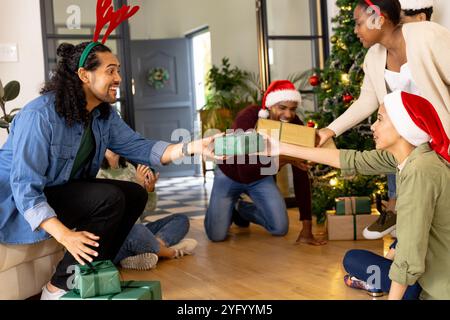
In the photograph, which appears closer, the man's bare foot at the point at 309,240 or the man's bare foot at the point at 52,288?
the man's bare foot at the point at 52,288

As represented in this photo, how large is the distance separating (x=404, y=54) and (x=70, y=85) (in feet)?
4.72

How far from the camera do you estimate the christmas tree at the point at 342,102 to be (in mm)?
4367

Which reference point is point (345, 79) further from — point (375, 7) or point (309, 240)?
point (375, 7)

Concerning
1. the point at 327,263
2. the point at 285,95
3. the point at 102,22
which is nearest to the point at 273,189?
the point at 285,95

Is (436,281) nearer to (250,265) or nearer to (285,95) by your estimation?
(250,265)

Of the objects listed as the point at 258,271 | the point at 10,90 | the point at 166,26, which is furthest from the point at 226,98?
the point at 258,271

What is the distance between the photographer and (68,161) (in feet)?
8.02

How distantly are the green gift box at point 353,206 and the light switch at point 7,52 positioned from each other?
8.51ft

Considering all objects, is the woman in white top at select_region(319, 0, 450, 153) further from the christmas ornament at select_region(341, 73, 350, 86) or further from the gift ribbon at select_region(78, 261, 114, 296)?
the christmas ornament at select_region(341, 73, 350, 86)

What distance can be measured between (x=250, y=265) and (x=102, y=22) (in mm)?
1441

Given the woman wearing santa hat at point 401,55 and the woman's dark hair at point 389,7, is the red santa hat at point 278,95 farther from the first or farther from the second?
the woman's dark hair at point 389,7

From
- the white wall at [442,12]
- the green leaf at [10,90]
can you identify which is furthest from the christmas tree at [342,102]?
the green leaf at [10,90]

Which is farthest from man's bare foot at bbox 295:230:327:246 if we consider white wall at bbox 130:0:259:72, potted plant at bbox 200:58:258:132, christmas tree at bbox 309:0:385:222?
white wall at bbox 130:0:259:72

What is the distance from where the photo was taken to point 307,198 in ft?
12.3
